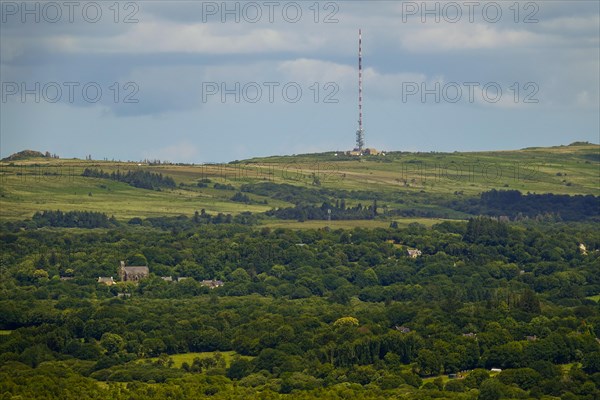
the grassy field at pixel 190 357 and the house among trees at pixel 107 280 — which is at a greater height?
the house among trees at pixel 107 280

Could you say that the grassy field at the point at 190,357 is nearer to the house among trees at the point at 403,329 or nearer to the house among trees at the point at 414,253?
the house among trees at the point at 403,329

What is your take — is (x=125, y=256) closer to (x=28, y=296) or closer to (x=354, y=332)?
(x=28, y=296)

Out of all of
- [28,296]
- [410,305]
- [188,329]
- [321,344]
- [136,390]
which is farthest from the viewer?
[28,296]

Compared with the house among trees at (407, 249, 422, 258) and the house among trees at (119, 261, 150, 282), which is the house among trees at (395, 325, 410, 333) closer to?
the house among trees at (119, 261, 150, 282)

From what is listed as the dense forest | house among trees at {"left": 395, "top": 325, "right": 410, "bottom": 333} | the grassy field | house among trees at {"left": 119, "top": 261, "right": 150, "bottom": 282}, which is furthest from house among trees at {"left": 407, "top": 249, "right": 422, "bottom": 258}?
the grassy field

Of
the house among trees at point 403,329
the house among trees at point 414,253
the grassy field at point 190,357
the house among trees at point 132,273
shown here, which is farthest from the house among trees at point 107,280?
the house among trees at point 403,329

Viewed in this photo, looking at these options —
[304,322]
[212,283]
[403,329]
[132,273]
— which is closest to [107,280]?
[132,273]

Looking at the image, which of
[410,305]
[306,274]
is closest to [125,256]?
[306,274]
